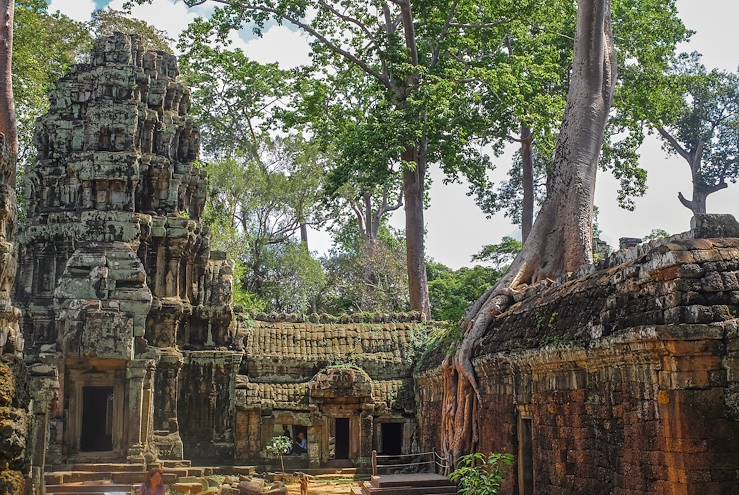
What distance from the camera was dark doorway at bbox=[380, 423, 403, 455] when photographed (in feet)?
67.8

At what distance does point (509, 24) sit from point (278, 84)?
22.6ft

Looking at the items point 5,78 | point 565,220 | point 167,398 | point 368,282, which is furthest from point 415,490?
point 368,282

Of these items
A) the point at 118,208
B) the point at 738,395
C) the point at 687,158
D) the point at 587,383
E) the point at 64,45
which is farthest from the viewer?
the point at 687,158

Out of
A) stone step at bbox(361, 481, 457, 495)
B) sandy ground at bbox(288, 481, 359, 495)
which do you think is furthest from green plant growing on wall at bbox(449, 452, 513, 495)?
sandy ground at bbox(288, 481, 359, 495)

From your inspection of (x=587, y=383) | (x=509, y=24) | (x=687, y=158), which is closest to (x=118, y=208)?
(x=509, y=24)

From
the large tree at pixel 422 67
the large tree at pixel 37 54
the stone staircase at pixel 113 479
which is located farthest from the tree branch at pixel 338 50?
the stone staircase at pixel 113 479

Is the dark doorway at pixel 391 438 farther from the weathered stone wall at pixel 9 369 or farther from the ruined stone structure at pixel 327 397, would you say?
the weathered stone wall at pixel 9 369

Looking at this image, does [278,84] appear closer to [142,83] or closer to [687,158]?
[142,83]

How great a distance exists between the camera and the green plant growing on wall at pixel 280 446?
18.7m

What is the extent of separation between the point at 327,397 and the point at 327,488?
7.33 feet

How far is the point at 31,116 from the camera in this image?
88.2ft

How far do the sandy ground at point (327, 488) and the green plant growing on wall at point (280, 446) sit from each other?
79 cm

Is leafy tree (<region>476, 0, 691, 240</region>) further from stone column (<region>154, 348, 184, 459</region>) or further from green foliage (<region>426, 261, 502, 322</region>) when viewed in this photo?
stone column (<region>154, 348, 184, 459</region>)

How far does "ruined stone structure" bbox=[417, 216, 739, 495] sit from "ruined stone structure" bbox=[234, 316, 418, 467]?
10.2 meters
